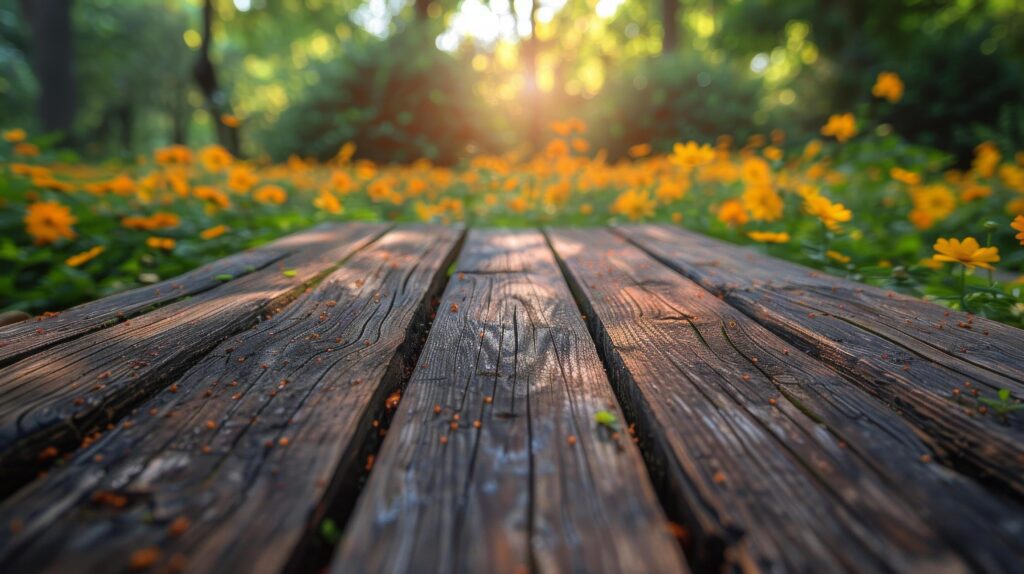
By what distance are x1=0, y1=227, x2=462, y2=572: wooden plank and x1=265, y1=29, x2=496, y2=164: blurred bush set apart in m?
8.30

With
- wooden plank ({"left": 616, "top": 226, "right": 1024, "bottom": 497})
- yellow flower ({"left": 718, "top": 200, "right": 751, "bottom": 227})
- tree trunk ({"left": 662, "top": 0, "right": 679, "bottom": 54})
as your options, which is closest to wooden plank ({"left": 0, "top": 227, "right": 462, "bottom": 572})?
wooden plank ({"left": 616, "top": 226, "right": 1024, "bottom": 497})

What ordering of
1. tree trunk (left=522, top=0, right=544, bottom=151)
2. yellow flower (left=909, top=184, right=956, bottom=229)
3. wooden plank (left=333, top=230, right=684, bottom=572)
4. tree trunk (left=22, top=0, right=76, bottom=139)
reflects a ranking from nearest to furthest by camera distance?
wooden plank (left=333, top=230, right=684, bottom=572), yellow flower (left=909, top=184, right=956, bottom=229), tree trunk (left=22, top=0, right=76, bottom=139), tree trunk (left=522, top=0, right=544, bottom=151)

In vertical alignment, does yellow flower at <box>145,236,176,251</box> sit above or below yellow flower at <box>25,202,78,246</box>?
below

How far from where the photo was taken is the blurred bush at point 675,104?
834 cm

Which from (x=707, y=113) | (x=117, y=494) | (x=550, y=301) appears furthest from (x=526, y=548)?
(x=707, y=113)

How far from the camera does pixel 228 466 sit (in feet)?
2.35

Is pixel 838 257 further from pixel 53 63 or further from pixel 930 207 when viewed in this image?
pixel 53 63

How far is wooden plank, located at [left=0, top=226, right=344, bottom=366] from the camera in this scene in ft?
3.75

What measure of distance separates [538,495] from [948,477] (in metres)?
0.58

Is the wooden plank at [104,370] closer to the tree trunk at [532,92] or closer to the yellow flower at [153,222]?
the yellow flower at [153,222]

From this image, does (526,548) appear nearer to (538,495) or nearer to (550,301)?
(538,495)

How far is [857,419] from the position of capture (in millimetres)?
846

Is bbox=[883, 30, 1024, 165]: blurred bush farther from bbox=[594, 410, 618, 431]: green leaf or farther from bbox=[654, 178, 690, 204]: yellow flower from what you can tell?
bbox=[594, 410, 618, 431]: green leaf

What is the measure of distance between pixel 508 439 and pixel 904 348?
969 millimetres
